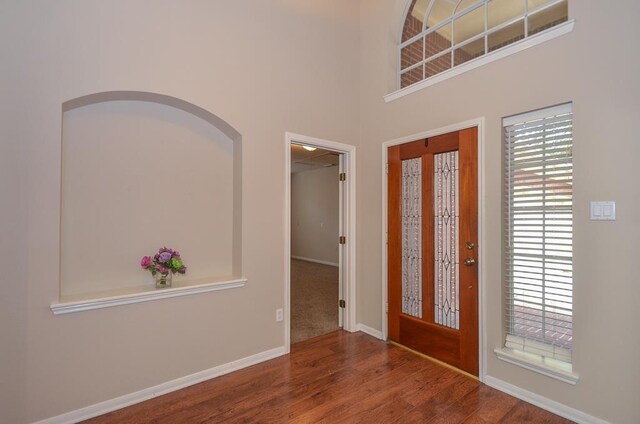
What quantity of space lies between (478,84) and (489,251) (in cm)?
139

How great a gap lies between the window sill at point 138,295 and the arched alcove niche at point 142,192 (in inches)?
1.3

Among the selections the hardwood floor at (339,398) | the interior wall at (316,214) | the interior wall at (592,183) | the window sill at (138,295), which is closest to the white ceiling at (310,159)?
the interior wall at (316,214)

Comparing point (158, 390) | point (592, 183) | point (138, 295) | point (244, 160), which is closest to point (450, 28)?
point (592, 183)

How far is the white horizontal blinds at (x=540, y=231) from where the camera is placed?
88.0 inches

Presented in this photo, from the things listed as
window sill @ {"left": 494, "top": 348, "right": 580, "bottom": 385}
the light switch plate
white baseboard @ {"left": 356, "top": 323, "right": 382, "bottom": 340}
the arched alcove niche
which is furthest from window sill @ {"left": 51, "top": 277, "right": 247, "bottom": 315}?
the light switch plate

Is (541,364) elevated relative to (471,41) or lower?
lower

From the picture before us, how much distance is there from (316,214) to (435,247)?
6.15 metres

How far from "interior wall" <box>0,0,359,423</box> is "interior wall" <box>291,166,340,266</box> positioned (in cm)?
484

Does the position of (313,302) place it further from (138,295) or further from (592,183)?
(592,183)

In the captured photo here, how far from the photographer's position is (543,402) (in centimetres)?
228

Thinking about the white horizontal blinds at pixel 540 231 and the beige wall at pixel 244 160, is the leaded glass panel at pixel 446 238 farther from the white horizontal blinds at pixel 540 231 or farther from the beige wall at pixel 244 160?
the white horizontal blinds at pixel 540 231

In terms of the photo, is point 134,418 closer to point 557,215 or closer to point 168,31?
point 168,31

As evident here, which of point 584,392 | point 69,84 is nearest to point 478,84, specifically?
point 584,392

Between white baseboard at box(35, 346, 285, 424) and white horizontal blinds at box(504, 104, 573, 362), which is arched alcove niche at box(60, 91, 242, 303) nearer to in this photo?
white baseboard at box(35, 346, 285, 424)
